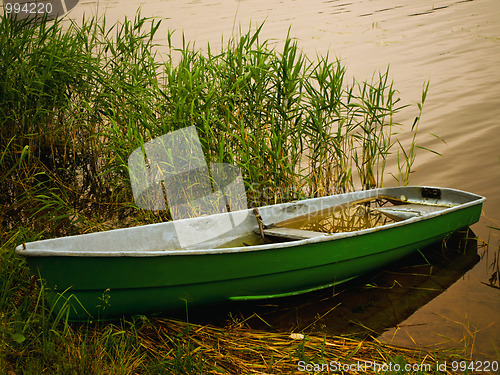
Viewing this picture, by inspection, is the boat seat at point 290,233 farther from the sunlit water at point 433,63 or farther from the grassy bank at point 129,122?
the sunlit water at point 433,63

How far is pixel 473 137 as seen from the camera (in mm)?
6715

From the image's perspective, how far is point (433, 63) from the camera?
400 inches

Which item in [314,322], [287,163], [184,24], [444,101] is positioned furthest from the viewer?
[184,24]

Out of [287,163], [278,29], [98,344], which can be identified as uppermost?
[278,29]

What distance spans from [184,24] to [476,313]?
10.9 m

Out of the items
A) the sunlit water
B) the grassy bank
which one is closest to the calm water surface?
the sunlit water

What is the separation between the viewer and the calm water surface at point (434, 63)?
3.36m

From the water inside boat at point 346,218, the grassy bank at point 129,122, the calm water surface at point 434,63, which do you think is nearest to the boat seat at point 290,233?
the water inside boat at point 346,218

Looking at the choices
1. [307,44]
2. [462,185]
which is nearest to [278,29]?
[307,44]

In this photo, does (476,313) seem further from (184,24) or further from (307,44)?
(184,24)

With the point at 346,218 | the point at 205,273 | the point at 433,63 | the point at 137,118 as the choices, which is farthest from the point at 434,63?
the point at 205,273

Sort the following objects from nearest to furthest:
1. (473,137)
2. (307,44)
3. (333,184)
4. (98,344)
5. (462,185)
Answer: (98,344), (333,184), (462,185), (473,137), (307,44)

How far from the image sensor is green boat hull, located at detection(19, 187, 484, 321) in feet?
9.09

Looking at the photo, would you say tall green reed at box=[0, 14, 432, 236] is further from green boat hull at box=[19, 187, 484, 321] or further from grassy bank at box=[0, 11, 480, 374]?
green boat hull at box=[19, 187, 484, 321]
